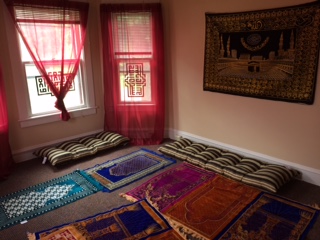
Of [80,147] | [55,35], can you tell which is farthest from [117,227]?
[55,35]

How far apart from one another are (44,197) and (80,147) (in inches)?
40.4

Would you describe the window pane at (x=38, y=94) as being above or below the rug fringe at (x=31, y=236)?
above

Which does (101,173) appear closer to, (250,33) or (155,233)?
(155,233)

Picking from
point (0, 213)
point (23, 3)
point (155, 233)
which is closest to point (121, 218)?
point (155, 233)

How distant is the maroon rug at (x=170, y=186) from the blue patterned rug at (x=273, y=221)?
0.60 metres

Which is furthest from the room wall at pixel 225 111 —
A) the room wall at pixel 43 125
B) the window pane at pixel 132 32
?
the room wall at pixel 43 125

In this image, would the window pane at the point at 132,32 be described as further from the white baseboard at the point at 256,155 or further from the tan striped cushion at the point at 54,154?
the tan striped cushion at the point at 54,154

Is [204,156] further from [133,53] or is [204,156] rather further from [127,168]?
[133,53]

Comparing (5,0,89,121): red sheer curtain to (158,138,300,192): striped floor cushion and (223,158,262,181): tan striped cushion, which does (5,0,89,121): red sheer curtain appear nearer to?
(158,138,300,192): striped floor cushion

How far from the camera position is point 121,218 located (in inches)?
89.9

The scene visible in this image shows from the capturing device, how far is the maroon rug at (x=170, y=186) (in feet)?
8.34

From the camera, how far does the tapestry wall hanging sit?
257 cm

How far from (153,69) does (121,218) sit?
2239 mm

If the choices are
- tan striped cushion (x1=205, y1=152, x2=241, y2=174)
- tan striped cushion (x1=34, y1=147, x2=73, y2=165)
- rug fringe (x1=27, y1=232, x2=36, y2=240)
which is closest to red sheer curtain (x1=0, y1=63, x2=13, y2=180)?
tan striped cushion (x1=34, y1=147, x2=73, y2=165)
